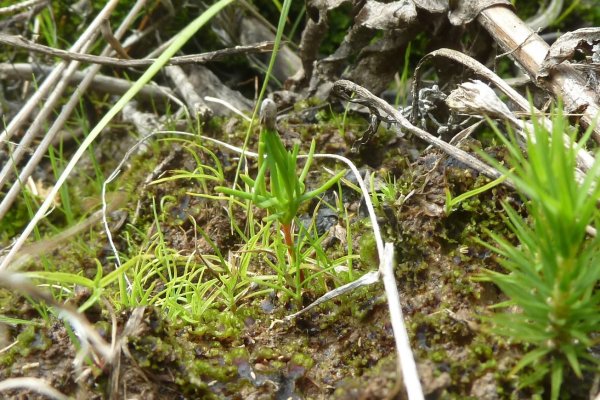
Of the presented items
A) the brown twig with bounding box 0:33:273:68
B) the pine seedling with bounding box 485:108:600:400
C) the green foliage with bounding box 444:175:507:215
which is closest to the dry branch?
the brown twig with bounding box 0:33:273:68

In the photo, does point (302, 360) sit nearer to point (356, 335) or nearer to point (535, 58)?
point (356, 335)

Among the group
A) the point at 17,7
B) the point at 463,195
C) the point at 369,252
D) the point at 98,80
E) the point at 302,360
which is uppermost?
the point at 17,7

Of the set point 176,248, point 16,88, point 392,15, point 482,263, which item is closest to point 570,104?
point 482,263

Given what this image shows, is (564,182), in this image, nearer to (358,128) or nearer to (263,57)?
(358,128)

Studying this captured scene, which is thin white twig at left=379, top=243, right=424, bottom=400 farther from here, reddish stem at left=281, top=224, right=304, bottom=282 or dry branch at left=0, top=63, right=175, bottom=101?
dry branch at left=0, top=63, right=175, bottom=101

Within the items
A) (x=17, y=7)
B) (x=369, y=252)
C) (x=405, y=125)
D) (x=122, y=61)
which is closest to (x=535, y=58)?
(x=405, y=125)
